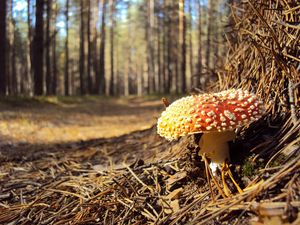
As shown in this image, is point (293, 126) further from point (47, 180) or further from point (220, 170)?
point (47, 180)

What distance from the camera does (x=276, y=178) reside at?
173 cm

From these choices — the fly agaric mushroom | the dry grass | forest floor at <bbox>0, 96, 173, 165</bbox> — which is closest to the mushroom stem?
the fly agaric mushroom

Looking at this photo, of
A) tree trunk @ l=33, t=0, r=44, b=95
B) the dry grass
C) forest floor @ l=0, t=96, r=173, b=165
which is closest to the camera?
the dry grass

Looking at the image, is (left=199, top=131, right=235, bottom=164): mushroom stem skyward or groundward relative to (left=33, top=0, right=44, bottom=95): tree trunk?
groundward

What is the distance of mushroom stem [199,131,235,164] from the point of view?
2.08m

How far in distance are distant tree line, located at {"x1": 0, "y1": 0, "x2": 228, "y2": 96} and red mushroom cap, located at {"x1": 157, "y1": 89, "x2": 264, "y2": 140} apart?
167 centimetres

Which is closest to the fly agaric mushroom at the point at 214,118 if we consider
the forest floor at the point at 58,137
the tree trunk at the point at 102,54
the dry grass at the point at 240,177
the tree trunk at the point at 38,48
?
the dry grass at the point at 240,177

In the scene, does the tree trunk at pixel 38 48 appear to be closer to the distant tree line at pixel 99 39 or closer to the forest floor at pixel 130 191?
the distant tree line at pixel 99 39

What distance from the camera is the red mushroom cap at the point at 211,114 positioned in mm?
1864

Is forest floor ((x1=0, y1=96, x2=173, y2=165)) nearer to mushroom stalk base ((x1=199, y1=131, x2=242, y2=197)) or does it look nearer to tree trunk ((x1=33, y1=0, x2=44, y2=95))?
mushroom stalk base ((x1=199, y1=131, x2=242, y2=197))

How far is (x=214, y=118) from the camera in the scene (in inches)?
73.4

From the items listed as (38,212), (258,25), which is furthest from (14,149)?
(258,25)

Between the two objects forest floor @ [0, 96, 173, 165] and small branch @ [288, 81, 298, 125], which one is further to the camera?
forest floor @ [0, 96, 173, 165]

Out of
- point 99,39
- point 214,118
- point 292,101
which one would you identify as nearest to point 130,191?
point 214,118
